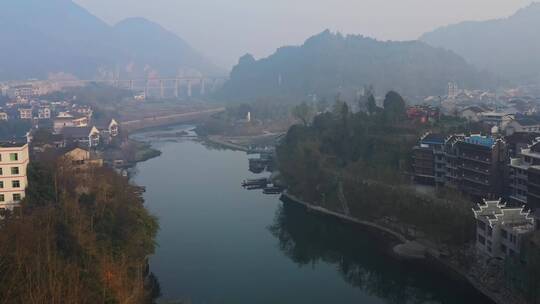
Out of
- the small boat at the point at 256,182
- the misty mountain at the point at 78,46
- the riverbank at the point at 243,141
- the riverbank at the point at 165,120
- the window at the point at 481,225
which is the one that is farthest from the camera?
the misty mountain at the point at 78,46

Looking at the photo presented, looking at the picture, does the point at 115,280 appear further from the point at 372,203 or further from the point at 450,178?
the point at 450,178

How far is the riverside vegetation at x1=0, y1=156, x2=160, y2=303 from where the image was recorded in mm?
2815

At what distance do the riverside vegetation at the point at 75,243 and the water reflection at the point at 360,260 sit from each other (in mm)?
1857

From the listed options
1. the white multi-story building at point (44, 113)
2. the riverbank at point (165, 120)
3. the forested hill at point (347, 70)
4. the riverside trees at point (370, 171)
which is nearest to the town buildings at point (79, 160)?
the riverside trees at point (370, 171)

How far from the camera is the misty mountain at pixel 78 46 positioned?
1764 inches

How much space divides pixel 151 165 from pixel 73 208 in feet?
24.1

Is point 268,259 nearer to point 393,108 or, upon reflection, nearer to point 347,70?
point 393,108

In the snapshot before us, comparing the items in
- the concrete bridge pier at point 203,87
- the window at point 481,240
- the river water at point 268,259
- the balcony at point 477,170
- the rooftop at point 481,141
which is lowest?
the river water at point 268,259

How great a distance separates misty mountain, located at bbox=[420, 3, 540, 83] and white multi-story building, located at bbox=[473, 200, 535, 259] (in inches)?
1020

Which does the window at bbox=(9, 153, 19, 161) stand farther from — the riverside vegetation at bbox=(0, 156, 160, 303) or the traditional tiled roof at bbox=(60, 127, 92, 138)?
the traditional tiled roof at bbox=(60, 127, 92, 138)

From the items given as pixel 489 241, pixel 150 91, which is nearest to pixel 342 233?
pixel 489 241

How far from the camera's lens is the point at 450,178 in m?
7.74

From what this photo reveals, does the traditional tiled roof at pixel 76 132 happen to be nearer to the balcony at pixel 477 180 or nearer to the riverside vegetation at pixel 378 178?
the riverside vegetation at pixel 378 178

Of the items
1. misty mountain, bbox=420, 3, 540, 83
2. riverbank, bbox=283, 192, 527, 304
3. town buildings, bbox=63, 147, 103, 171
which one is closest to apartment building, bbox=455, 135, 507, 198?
riverbank, bbox=283, 192, 527, 304
